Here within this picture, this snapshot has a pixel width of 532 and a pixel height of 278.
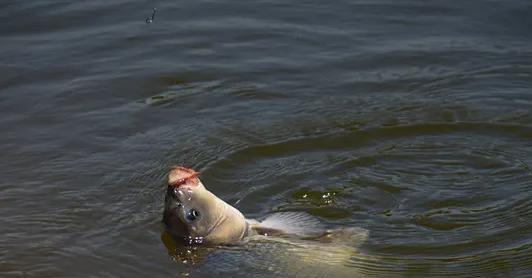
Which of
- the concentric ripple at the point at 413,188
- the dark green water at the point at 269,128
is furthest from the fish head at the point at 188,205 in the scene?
the concentric ripple at the point at 413,188

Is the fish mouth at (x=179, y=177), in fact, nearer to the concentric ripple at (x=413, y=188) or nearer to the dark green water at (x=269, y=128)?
the dark green water at (x=269, y=128)

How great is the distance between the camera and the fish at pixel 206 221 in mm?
5492

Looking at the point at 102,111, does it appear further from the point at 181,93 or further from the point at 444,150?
the point at 444,150

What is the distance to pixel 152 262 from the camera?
5727 mm

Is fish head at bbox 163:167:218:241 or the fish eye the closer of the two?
fish head at bbox 163:167:218:241

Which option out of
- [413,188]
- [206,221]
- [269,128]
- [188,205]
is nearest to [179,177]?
[188,205]

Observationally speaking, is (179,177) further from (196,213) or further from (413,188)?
(413,188)

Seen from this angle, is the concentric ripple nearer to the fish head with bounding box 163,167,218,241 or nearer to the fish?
the fish

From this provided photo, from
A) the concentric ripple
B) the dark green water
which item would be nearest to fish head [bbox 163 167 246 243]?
the dark green water

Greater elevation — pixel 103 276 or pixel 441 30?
pixel 441 30

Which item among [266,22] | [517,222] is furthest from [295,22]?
[517,222]

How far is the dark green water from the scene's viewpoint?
5.85 metres

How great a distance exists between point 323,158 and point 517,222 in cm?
145

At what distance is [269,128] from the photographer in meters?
7.37
